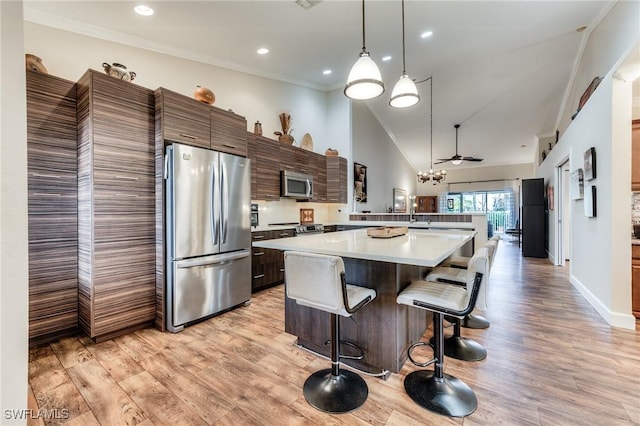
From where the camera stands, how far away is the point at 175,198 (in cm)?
255

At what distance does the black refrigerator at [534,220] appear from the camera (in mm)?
6305

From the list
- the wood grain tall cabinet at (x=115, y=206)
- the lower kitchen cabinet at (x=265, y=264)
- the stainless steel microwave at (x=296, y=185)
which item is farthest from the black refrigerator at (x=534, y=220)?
the wood grain tall cabinet at (x=115, y=206)

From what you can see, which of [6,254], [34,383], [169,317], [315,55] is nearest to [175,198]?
[169,317]

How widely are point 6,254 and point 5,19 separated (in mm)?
762

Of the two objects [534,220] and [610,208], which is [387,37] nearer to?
[610,208]

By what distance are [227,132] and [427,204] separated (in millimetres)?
10234

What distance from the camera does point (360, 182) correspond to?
253 inches

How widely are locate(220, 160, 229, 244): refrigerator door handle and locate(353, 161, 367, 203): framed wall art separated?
364 cm

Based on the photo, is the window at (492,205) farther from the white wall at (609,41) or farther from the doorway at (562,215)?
the white wall at (609,41)

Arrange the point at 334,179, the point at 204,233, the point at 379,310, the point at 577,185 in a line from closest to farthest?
the point at 379,310
the point at 204,233
the point at 577,185
the point at 334,179

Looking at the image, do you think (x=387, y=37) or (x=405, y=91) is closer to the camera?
(x=405, y=91)

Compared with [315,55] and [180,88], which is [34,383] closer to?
[180,88]

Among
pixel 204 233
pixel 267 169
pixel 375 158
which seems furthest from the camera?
pixel 375 158

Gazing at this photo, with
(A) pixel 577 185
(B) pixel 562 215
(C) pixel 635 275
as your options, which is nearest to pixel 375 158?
(B) pixel 562 215
